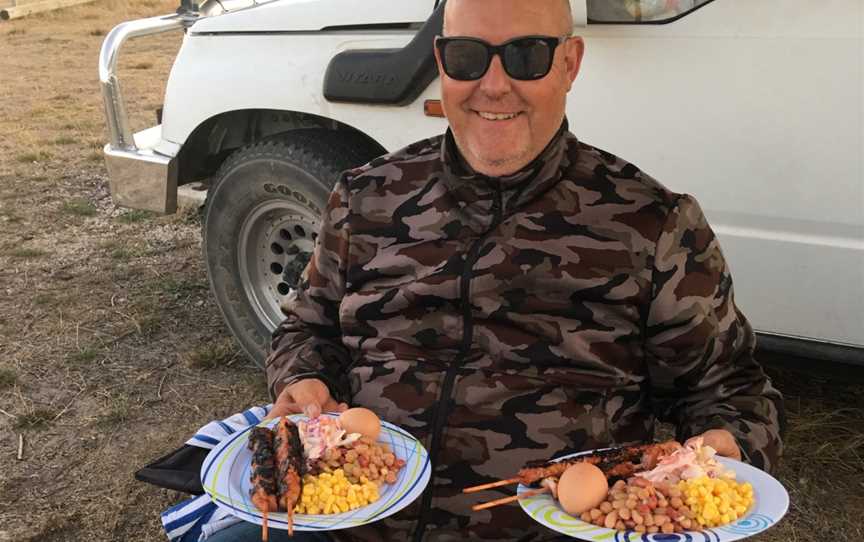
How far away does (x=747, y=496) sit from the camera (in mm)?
1498

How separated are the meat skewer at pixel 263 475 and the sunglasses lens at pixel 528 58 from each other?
0.88m

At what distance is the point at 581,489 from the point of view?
4.99 feet

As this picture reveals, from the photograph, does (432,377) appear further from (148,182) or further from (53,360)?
(53,360)

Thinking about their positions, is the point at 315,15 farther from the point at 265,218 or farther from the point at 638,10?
the point at 638,10

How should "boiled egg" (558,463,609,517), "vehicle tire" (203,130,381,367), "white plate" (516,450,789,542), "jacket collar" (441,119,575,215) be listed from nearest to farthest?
"white plate" (516,450,789,542)
"boiled egg" (558,463,609,517)
"jacket collar" (441,119,575,215)
"vehicle tire" (203,130,381,367)

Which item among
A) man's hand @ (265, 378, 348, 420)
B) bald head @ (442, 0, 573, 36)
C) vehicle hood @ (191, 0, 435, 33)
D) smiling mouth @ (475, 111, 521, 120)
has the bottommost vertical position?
man's hand @ (265, 378, 348, 420)

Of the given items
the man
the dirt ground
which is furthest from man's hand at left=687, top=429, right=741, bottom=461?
the dirt ground

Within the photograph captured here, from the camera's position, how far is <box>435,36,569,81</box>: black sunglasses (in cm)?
183

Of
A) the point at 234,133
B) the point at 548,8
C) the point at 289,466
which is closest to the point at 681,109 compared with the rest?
the point at 548,8

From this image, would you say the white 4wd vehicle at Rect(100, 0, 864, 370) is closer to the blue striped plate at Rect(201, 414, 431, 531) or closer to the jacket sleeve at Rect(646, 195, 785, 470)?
the jacket sleeve at Rect(646, 195, 785, 470)

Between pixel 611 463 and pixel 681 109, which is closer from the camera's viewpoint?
pixel 611 463

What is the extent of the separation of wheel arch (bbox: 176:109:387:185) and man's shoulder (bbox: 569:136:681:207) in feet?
5.05

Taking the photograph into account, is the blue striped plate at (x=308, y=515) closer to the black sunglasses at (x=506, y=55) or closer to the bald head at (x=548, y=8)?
the black sunglasses at (x=506, y=55)

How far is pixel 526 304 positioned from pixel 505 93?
1.44ft
